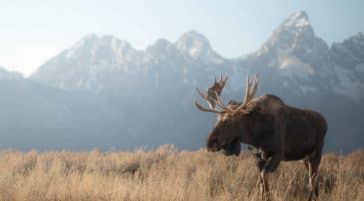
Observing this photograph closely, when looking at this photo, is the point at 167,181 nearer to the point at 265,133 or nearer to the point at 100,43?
the point at 265,133

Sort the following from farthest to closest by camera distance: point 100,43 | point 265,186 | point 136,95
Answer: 1. point 100,43
2. point 136,95
3. point 265,186

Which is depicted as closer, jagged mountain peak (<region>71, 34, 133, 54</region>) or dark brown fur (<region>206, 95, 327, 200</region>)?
dark brown fur (<region>206, 95, 327, 200</region>)

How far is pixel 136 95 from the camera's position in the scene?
158250 millimetres

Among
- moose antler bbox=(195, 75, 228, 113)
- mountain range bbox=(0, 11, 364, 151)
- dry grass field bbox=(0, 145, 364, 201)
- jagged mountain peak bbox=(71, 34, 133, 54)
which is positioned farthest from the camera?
jagged mountain peak bbox=(71, 34, 133, 54)

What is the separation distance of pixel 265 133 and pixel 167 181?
1.84 metres

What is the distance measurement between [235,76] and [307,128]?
172919mm

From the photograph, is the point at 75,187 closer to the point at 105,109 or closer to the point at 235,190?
the point at 235,190

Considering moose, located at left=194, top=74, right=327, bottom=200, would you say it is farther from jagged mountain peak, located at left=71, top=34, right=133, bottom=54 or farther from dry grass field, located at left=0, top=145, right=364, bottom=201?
jagged mountain peak, located at left=71, top=34, right=133, bottom=54

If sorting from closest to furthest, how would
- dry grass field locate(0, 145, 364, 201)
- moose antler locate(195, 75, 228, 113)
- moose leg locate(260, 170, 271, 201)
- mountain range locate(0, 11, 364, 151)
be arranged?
dry grass field locate(0, 145, 364, 201) → moose leg locate(260, 170, 271, 201) → moose antler locate(195, 75, 228, 113) → mountain range locate(0, 11, 364, 151)

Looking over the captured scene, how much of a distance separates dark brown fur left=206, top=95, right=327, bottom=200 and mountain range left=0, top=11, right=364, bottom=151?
311 feet

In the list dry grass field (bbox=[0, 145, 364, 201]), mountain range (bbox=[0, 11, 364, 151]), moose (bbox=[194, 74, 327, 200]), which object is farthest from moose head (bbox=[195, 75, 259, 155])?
mountain range (bbox=[0, 11, 364, 151])

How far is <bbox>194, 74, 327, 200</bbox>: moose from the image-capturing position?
5547 millimetres

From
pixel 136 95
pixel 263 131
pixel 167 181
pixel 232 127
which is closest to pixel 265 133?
pixel 263 131

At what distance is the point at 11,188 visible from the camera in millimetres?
5465
